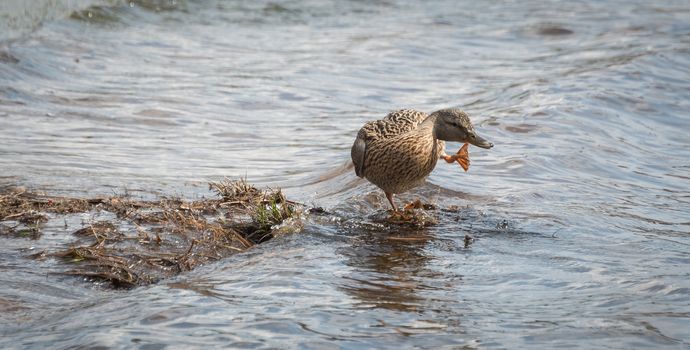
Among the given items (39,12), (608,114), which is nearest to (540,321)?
(608,114)

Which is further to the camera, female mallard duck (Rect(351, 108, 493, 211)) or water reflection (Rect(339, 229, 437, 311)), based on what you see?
female mallard duck (Rect(351, 108, 493, 211))

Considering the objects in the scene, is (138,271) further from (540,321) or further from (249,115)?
(249,115)

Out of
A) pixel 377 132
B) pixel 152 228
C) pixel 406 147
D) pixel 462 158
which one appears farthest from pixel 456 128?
pixel 152 228

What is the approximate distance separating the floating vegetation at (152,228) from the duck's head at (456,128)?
1106mm

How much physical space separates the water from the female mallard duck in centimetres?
32

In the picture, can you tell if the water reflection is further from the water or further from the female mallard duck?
the female mallard duck

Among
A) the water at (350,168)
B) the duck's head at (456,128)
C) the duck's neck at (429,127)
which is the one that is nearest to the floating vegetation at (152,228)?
the water at (350,168)

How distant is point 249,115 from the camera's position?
37.8 feet

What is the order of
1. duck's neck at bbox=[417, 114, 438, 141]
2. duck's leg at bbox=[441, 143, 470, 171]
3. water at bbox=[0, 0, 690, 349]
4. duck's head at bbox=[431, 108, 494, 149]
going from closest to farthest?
water at bbox=[0, 0, 690, 349] < duck's head at bbox=[431, 108, 494, 149] < duck's neck at bbox=[417, 114, 438, 141] < duck's leg at bbox=[441, 143, 470, 171]

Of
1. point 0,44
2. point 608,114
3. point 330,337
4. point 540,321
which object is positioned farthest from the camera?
point 0,44

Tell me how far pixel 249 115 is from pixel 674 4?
11649 millimetres

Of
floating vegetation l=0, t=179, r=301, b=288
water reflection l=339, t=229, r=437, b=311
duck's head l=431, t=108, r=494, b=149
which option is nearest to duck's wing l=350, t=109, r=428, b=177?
duck's head l=431, t=108, r=494, b=149

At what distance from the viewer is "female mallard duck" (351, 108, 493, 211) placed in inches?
285

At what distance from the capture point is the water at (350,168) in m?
5.16
